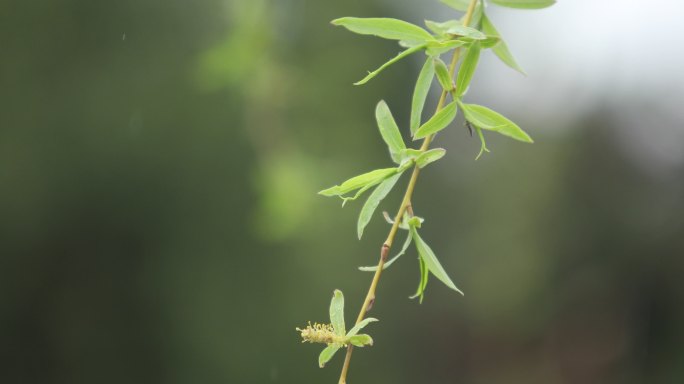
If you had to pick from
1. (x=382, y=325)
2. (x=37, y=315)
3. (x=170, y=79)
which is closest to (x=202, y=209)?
(x=170, y=79)

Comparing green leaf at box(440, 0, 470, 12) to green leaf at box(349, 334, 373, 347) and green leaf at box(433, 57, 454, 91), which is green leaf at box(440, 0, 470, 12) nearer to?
green leaf at box(433, 57, 454, 91)

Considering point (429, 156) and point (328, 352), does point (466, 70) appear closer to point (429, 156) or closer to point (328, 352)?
point (429, 156)

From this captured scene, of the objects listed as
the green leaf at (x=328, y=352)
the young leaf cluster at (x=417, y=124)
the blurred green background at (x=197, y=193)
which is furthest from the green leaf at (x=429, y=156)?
the blurred green background at (x=197, y=193)

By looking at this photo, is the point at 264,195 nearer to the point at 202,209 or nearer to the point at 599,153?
the point at 202,209

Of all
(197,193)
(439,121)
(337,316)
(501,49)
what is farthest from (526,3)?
(197,193)

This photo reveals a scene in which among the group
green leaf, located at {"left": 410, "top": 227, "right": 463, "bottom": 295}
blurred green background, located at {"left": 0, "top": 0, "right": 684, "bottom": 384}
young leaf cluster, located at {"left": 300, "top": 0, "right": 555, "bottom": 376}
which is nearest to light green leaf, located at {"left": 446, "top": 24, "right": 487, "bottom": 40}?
young leaf cluster, located at {"left": 300, "top": 0, "right": 555, "bottom": 376}

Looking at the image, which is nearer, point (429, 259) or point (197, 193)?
point (429, 259)
